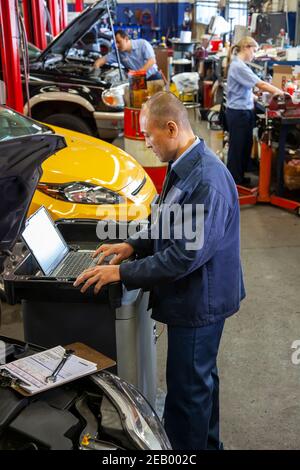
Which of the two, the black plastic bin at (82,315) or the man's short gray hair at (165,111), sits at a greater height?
the man's short gray hair at (165,111)

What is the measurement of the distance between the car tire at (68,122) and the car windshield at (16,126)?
226 centimetres

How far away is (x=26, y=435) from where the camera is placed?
1.56 metres

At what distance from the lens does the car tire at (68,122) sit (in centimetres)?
711

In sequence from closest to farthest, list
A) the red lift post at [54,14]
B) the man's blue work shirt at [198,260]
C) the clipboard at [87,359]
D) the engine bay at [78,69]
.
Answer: the clipboard at [87,359] → the man's blue work shirt at [198,260] → the engine bay at [78,69] → the red lift post at [54,14]

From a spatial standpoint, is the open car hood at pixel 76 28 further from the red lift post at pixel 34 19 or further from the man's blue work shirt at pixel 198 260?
the man's blue work shirt at pixel 198 260

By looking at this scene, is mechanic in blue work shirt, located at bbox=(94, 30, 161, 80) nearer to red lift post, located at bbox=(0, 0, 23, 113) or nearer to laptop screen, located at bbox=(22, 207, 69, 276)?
red lift post, located at bbox=(0, 0, 23, 113)

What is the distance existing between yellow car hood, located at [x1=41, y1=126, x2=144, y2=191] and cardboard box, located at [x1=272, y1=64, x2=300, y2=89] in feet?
10.2

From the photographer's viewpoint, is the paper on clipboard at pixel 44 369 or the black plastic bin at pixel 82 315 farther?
the black plastic bin at pixel 82 315

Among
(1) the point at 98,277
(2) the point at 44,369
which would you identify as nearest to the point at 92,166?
(1) the point at 98,277

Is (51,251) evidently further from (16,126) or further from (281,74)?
(281,74)

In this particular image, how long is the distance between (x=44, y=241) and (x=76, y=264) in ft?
0.57

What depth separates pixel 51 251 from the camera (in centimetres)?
238

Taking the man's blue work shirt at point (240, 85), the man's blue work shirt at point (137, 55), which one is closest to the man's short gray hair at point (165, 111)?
the man's blue work shirt at point (240, 85)
